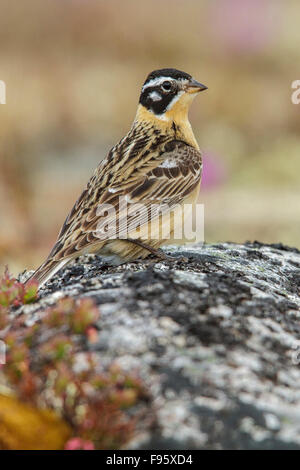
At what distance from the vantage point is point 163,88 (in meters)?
7.57

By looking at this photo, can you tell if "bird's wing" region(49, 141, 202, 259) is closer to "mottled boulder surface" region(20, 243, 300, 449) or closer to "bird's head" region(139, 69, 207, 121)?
"bird's head" region(139, 69, 207, 121)

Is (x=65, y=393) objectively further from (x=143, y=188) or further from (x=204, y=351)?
(x=143, y=188)

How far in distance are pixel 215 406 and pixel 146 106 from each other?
15.2 ft

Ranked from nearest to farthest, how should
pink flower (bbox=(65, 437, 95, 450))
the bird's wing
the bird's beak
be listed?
1. pink flower (bbox=(65, 437, 95, 450))
2. the bird's wing
3. the bird's beak

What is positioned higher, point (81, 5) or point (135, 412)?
point (81, 5)

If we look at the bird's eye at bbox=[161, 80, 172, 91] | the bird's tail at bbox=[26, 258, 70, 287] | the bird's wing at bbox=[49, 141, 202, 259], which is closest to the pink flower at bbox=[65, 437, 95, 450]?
the bird's tail at bbox=[26, 258, 70, 287]

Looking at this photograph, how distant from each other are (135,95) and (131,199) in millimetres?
15685

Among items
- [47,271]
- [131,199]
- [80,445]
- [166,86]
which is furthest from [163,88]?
[80,445]

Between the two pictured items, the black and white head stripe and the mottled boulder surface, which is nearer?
the mottled boulder surface

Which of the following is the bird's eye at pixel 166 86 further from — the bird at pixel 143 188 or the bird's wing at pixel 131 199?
the bird's wing at pixel 131 199

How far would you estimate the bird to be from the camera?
244 inches

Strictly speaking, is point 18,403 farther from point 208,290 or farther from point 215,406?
point 208,290
